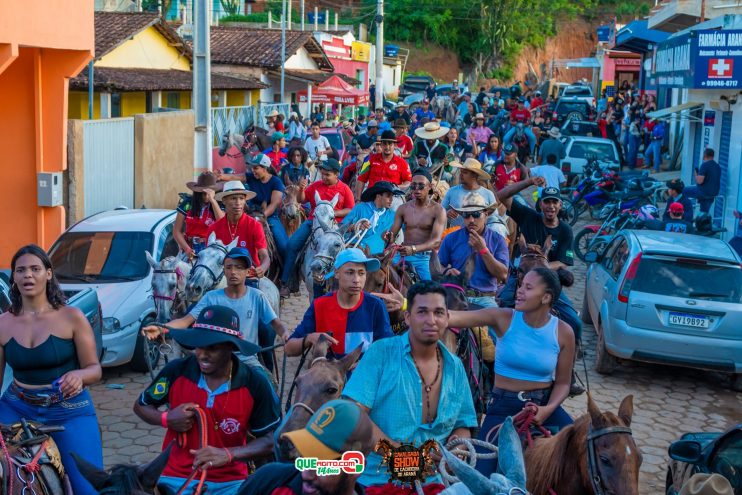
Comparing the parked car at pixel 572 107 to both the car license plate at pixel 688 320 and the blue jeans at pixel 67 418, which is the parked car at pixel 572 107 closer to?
the car license plate at pixel 688 320

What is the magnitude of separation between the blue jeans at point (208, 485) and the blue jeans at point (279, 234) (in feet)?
22.8

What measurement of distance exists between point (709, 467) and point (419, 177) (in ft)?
17.0

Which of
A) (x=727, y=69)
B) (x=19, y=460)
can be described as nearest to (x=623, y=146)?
(x=727, y=69)

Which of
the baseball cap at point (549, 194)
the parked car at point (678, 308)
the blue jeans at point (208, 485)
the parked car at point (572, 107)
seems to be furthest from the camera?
the parked car at point (572, 107)

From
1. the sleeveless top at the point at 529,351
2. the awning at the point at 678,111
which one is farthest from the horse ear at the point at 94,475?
the awning at the point at 678,111

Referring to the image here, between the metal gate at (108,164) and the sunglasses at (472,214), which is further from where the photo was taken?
the metal gate at (108,164)

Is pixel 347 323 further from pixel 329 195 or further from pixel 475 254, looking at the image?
pixel 329 195

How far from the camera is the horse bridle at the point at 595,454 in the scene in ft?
15.6

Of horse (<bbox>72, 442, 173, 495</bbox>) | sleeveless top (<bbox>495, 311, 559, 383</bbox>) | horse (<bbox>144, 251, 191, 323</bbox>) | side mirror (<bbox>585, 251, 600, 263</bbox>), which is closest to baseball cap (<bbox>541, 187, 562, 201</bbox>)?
side mirror (<bbox>585, 251, 600, 263</bbox>)

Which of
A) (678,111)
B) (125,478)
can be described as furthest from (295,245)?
(678,111)

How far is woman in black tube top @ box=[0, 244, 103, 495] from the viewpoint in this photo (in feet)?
19.4

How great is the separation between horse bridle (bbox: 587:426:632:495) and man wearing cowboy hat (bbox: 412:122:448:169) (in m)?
13.7

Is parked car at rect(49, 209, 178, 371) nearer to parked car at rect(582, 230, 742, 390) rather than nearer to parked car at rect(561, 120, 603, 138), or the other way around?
parked car at rect(582, 230, 742, 390)

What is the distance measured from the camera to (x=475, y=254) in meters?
9.14
